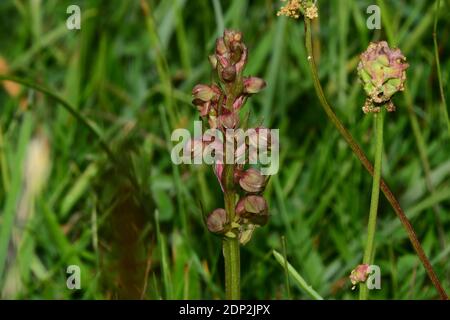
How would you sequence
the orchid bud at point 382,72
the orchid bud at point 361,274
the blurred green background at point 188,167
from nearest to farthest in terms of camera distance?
the orchid bud at point 382,72, the orchid bud at point 361,274, the blurred green background at point 188,167

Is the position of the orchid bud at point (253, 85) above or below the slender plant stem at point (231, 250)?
above

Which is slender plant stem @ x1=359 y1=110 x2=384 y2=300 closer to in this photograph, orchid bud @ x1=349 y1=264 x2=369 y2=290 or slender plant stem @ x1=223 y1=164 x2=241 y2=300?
orchid bud @ x1=349 y1=264 x2=369 y2=290

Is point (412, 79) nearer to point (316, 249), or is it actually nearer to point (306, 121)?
point (306, 121)

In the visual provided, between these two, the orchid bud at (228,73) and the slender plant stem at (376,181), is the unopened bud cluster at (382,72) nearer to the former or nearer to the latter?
the slender plant stem at (376,181)

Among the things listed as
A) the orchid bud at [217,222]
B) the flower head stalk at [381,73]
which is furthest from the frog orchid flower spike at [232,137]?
the flower head stalk at [381,73]

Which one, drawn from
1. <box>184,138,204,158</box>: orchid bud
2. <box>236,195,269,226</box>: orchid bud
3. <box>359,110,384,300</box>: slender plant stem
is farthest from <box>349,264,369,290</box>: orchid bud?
<box>184,138,204,158</box>: orchid bud
